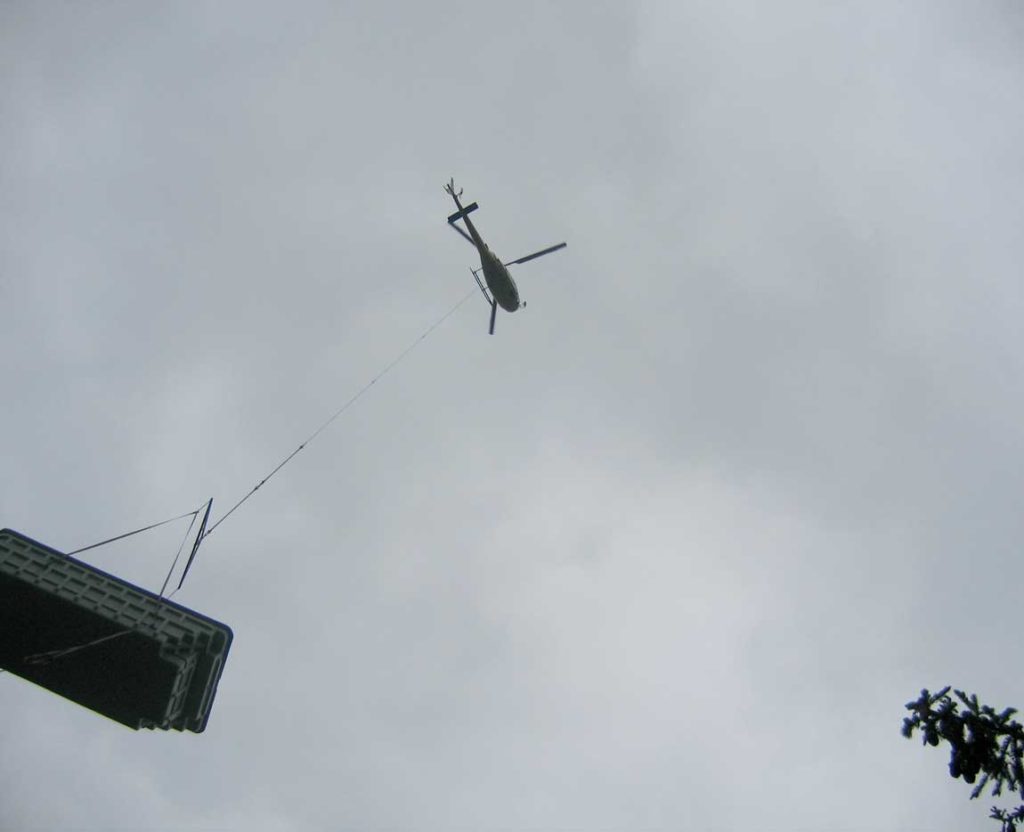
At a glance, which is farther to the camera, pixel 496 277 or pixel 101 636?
pixel 496 277

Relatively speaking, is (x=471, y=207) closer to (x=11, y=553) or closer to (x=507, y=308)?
(x=507, y=308)

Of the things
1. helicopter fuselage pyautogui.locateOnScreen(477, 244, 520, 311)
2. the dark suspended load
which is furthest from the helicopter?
the dark suspended load

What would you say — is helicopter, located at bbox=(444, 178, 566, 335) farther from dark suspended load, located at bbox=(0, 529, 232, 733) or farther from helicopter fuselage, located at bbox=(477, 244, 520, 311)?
dark suspended load, located at bbox=(0, 529, 232, 733)

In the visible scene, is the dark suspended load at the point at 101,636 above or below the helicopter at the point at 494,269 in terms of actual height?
below

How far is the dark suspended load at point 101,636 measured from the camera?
3069 centimetres

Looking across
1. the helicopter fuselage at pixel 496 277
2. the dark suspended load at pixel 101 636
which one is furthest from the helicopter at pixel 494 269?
the dark suspended load at pixel 101 636

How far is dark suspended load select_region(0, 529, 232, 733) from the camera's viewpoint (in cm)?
3069

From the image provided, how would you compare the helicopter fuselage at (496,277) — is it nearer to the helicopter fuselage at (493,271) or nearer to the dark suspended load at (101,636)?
the helicopter fuselage at (493,271)

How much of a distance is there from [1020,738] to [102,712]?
3560 centimetres

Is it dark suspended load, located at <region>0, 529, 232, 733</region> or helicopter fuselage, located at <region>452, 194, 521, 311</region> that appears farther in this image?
helicopter fuselage, located at <region>452, 194, 521, 311</region>

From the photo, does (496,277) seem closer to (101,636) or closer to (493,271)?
(493,271)

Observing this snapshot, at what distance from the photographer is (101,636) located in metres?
31.0

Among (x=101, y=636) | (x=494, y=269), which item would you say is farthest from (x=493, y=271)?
(x=101, y=636)

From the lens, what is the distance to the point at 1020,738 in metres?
15.5
